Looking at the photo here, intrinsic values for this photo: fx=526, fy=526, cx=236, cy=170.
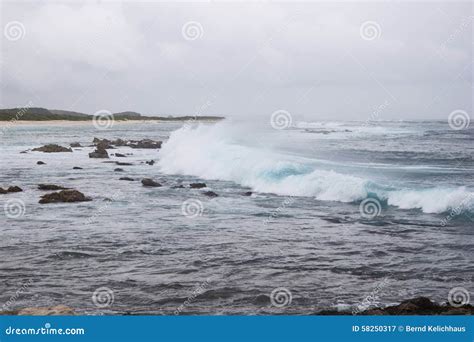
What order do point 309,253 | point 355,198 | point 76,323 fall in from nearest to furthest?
point 76,323 → point 309,253 → point 355,198

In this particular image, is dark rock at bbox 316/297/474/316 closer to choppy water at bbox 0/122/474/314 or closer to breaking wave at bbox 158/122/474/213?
choppy water at bbox 0/122/474/314

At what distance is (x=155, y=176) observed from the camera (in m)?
31.1

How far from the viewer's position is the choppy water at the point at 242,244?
9906 millimetres

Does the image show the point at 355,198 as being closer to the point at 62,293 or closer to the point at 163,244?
the point at 163,244

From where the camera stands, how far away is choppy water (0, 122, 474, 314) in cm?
991

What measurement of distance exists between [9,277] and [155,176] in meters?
20.3

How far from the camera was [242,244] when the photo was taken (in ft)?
45.8

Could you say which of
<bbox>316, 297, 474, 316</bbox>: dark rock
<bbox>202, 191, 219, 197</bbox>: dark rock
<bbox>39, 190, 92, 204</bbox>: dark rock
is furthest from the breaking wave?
<bbox>316, 297, 474, 316</bbox>: dark rock

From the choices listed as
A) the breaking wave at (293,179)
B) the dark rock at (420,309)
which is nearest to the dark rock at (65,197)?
the breaking wave at (293,179)

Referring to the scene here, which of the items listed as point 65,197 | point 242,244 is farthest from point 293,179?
point 242,244

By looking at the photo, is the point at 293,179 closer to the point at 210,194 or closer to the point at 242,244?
the point at 210,194

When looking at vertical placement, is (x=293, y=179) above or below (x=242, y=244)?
above

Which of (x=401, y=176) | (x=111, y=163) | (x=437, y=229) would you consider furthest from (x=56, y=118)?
(x=437, y=229)

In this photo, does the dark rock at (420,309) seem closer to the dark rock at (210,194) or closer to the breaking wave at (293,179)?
the breaking wave at (293,179)
